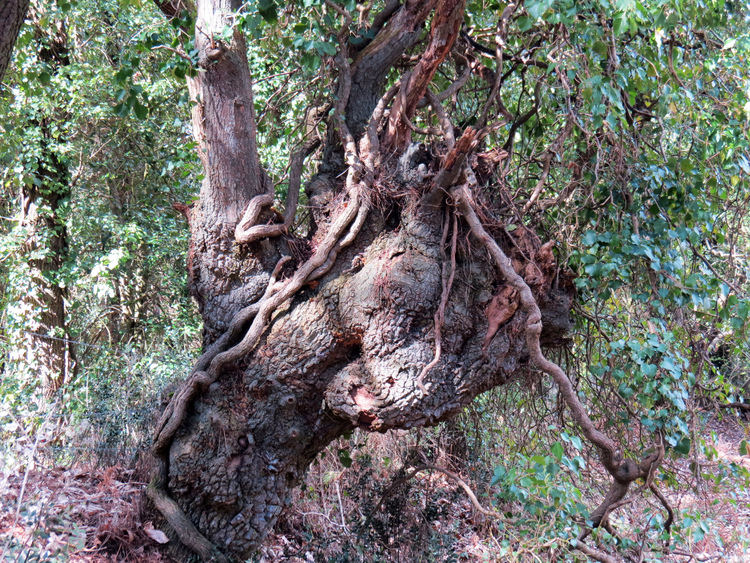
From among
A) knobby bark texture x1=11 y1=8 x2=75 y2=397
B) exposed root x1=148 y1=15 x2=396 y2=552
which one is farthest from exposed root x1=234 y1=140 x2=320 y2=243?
knobby bark texture x1=11 y1=8 x2=75 y2=397

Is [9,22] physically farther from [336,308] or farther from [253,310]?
[336,308]

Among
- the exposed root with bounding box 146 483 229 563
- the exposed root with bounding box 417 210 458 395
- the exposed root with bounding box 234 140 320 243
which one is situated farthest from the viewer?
the exposed root with bounding box 234 140 320 243

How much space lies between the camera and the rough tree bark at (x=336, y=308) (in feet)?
9.77

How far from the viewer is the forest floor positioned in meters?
2.50

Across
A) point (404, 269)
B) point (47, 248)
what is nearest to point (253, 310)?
point (404, 269)

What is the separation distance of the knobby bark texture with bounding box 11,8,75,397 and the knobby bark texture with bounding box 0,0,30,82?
4.26 m

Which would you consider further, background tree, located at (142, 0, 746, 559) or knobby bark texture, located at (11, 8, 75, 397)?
knobby bark texture, located at (11, 8, 75, 397)

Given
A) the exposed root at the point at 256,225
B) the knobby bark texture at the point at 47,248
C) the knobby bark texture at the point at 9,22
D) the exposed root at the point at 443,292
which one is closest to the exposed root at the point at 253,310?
the exposed root at the point at 256,225

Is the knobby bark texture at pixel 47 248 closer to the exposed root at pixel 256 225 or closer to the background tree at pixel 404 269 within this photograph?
the background tree at pixel 404 269

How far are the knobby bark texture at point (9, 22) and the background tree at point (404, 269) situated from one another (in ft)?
3.35

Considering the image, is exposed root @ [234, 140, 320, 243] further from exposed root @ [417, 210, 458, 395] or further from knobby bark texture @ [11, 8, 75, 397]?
knobby bark texture @ [11, 8, 75, 397]

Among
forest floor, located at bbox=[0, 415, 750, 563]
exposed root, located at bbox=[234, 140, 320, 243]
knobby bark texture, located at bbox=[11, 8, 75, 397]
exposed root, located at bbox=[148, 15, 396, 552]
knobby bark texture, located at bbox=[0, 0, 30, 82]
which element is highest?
knobby bark texture, located at bbox=[11, 8, 75, 397]

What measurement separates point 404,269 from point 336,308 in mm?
448

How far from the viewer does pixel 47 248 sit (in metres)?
6.09
